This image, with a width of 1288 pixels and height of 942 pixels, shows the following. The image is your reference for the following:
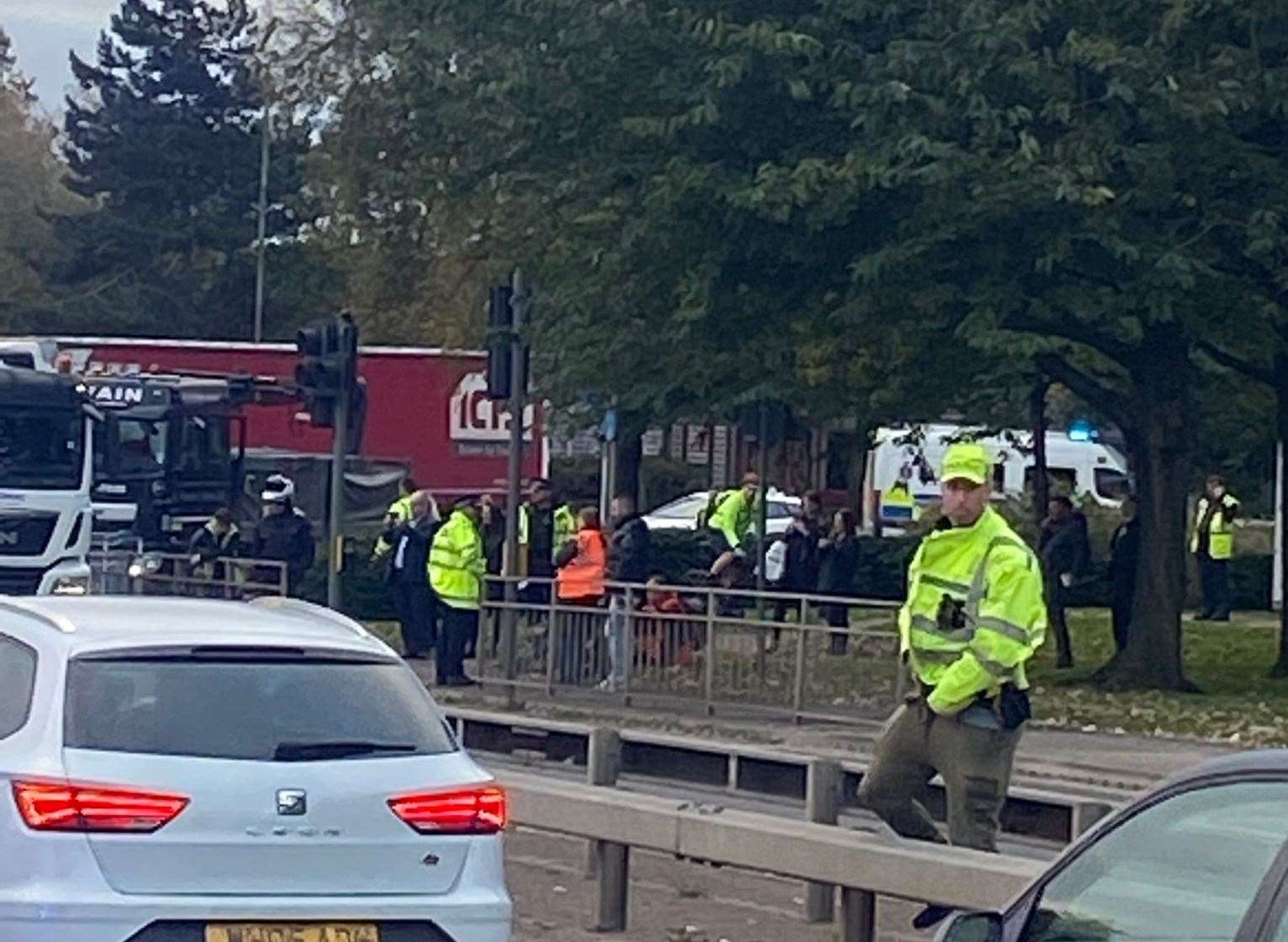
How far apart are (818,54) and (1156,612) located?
6.92 meters

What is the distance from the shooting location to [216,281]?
87750mm

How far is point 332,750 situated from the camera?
841cm

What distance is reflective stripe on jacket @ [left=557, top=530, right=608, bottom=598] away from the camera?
25.1 meters

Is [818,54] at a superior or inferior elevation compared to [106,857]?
superior

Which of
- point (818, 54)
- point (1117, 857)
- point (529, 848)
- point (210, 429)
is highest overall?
point (818, 54)

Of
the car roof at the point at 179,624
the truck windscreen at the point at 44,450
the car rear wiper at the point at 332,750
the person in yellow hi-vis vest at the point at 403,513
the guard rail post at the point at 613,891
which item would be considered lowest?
the guard rail post at the point at 613,891

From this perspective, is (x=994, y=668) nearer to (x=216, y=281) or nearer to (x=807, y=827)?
(x=807, y=827)

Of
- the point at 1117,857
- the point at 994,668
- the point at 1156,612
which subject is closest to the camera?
the point at 1117,857

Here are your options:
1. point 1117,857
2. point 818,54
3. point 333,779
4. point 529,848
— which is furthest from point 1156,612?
point 1117,857

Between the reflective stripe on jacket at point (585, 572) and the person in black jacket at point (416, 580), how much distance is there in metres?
2.76

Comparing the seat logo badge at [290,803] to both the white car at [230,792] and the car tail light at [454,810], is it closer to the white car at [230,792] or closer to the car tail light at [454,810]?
the white car at [230,792]

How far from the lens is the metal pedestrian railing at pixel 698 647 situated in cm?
2198

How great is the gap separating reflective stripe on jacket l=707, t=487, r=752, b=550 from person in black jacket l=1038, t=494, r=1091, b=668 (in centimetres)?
423

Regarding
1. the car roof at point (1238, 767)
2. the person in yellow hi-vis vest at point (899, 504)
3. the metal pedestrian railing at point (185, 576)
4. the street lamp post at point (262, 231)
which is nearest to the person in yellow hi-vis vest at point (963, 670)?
the car roof at point (1238, 767)
